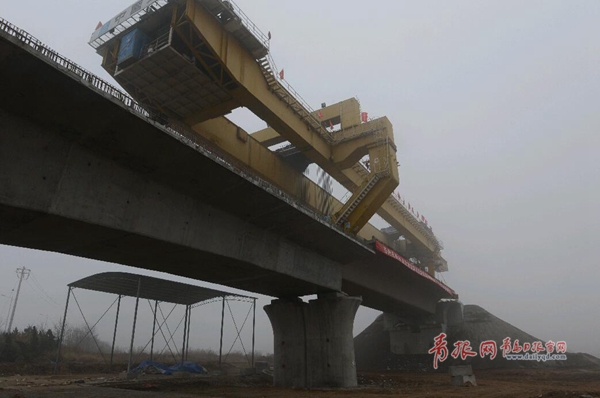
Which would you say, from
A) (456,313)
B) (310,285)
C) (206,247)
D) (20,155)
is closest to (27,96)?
(20,155)

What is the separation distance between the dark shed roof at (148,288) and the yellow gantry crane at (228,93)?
1117cm

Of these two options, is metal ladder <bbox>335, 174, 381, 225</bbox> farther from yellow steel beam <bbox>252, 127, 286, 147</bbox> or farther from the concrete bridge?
yellow steel beam <bbox>252, 127, 286, 147</bbox>

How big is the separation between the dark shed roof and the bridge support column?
10138mm

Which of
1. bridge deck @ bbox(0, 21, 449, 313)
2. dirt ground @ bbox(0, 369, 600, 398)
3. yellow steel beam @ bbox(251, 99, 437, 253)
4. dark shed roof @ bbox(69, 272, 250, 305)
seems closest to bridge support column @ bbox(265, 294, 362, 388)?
dirt ground @ bbox(0, 369, 600, 398)

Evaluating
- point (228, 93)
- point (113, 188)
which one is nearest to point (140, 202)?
point (113, 188)

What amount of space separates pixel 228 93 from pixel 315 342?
12.1 metres

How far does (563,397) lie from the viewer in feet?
41.2

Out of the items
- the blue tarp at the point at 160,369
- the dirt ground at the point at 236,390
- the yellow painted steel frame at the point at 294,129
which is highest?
the yellow painted steel frame at the point at 294,129

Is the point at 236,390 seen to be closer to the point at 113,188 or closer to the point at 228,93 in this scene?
the point at 113,188

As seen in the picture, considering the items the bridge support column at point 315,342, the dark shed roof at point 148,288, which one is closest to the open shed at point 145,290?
the dark shed roof at point 148,288

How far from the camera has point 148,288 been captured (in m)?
28.2

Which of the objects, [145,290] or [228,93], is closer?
[228,93]

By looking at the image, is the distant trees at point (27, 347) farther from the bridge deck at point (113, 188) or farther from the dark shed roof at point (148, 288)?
the bridge deck at point (113, 188)

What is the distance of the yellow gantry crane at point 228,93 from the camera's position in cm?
1550
